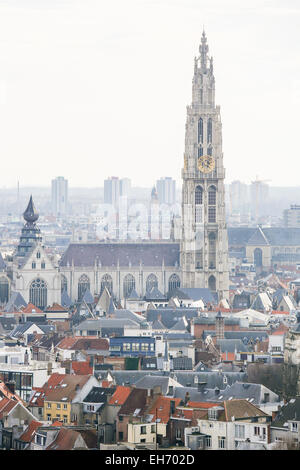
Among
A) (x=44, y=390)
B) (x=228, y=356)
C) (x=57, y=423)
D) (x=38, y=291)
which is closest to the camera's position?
(x=57, y=423)

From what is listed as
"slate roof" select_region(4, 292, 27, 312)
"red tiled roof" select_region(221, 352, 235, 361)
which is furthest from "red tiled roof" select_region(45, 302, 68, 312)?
"red tiled roof" select_region(221, 352, 235, 361)

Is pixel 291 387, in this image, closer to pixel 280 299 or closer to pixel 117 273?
pixel 280 299

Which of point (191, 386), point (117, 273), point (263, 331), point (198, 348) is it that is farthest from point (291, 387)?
point (117, 273)

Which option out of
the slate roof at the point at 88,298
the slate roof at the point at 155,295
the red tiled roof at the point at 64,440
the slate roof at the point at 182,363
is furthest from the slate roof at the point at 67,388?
the slate roof at the point at 155,295

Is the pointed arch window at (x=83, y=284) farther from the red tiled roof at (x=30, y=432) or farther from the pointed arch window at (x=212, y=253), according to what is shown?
the red tiled roof at (x=30, y=432)

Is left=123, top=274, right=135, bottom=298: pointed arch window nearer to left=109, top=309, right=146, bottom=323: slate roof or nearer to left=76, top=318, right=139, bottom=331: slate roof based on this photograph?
left=109, top=309, right=146, bottom=323: slate roof

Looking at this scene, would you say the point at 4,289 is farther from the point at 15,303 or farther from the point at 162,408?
the point at 162,408

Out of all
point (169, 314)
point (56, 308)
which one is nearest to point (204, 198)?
point (56, 308)
